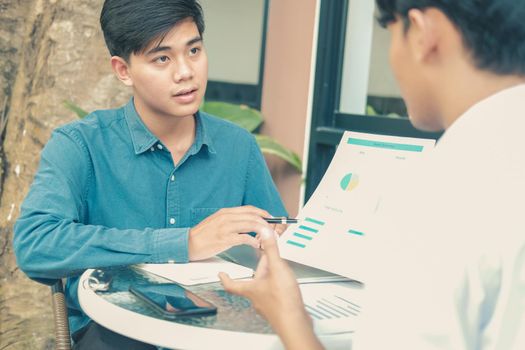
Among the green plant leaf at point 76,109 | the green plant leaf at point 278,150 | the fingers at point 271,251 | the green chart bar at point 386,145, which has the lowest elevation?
the green plant leaf at point 278,150

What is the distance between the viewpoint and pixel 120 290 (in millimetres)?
1515

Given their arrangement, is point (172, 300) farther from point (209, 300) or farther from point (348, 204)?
point (348, 204)

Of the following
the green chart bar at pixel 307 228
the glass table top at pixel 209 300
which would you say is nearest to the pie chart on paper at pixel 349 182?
the green chart bar at pixel 307 228

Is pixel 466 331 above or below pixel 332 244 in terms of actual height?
above

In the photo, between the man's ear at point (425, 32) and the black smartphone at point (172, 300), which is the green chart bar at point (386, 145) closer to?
the black smartphone at point (172, 300)

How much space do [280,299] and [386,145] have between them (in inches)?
28.3

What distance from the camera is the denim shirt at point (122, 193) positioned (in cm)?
171

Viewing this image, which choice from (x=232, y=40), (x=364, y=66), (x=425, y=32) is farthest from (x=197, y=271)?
(x=232, y=40)

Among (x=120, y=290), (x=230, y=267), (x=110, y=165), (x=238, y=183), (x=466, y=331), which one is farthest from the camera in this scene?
(x=238, y=183)

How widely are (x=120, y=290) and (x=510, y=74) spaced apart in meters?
0.91

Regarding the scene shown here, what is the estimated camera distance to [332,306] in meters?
1.48

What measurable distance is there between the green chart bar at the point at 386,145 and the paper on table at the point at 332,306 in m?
0.32

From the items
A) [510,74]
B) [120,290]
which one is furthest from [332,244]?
[510,74]

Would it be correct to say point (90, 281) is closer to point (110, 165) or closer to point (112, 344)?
point (112, 344)
